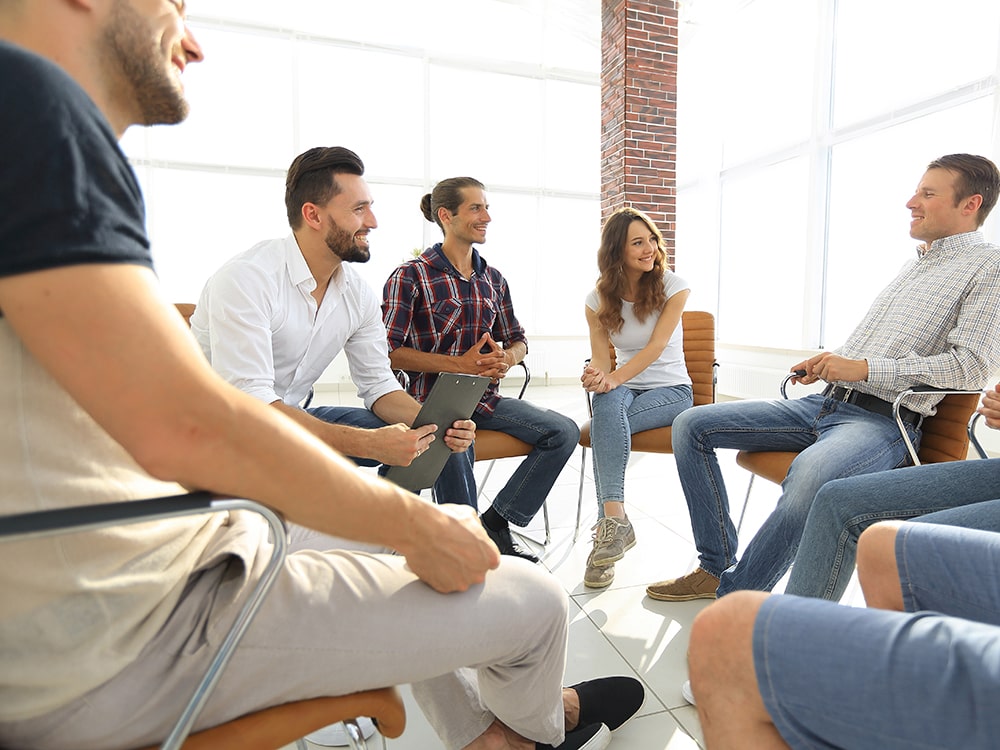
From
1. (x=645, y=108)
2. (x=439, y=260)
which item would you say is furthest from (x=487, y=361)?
(x=645, y=108)

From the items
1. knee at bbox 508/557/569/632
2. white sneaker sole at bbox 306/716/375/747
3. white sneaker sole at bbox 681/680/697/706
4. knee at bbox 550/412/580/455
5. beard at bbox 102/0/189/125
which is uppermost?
beard at bbox 102/0/189/125

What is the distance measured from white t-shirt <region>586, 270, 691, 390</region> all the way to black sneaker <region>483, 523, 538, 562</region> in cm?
84

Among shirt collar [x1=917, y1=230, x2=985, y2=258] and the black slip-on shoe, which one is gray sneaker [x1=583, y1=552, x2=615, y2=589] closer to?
the black slip-on shoe

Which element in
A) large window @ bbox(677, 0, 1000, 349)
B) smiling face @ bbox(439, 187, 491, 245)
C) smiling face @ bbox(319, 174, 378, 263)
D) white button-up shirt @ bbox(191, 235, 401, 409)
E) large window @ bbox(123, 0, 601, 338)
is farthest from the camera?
large window @ bbox(123, 0, 601, 338)

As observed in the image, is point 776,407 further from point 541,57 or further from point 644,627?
point 541,57

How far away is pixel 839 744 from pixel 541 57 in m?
8.54

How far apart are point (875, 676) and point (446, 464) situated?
1719 millimetres

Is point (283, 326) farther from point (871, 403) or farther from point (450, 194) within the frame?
point (871, 403)

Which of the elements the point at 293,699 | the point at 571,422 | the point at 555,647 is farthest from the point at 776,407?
the point at 293,699

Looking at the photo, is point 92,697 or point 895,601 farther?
point 895,601

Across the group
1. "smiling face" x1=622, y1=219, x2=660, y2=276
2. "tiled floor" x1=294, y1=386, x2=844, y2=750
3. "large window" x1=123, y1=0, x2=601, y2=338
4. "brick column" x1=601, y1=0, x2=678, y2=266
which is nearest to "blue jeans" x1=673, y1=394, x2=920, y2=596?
"tiled floor" x1=294, y1=386, x2=844, y2=750

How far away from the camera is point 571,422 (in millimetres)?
2439

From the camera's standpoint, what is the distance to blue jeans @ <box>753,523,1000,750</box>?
1.93 ft

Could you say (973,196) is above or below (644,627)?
above
